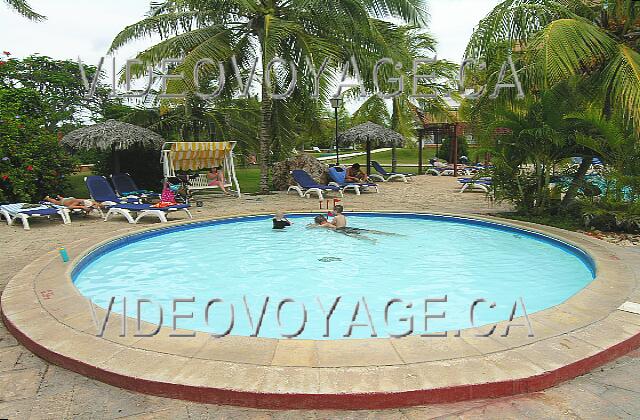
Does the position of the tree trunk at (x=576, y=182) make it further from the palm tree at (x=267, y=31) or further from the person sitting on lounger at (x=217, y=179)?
the person sitting on lounger at (x=217, y=179)

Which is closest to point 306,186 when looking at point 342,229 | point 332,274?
point 342,229

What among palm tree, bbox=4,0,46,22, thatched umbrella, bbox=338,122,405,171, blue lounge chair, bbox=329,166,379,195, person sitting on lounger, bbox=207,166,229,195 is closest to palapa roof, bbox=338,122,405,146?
thatched umbrella, bbox=338,122,405,171

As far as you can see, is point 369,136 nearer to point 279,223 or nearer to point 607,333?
point 279,223

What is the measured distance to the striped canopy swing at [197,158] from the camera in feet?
47.2

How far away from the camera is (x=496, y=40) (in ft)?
34.0

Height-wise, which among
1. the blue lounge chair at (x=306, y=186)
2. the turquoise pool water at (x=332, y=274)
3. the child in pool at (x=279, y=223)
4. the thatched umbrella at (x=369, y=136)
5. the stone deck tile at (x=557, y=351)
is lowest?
the turquoise pool water at (x=332, y=274)

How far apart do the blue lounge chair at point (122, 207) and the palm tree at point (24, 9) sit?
7.26m

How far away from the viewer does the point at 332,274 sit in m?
7.78

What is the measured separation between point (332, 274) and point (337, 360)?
4.24 m

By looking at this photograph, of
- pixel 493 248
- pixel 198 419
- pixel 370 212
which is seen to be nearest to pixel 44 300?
pixel 198 419

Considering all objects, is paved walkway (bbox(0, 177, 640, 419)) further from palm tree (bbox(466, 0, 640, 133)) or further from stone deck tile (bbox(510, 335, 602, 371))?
palm tree (bbox(466, 0, 640, 133))

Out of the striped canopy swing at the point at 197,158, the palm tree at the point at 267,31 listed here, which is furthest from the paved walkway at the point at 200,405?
the palm tree at the point at 267,31

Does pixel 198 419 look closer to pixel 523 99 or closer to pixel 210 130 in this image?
pixel 523 99

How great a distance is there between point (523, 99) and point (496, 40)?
56.0 inches
